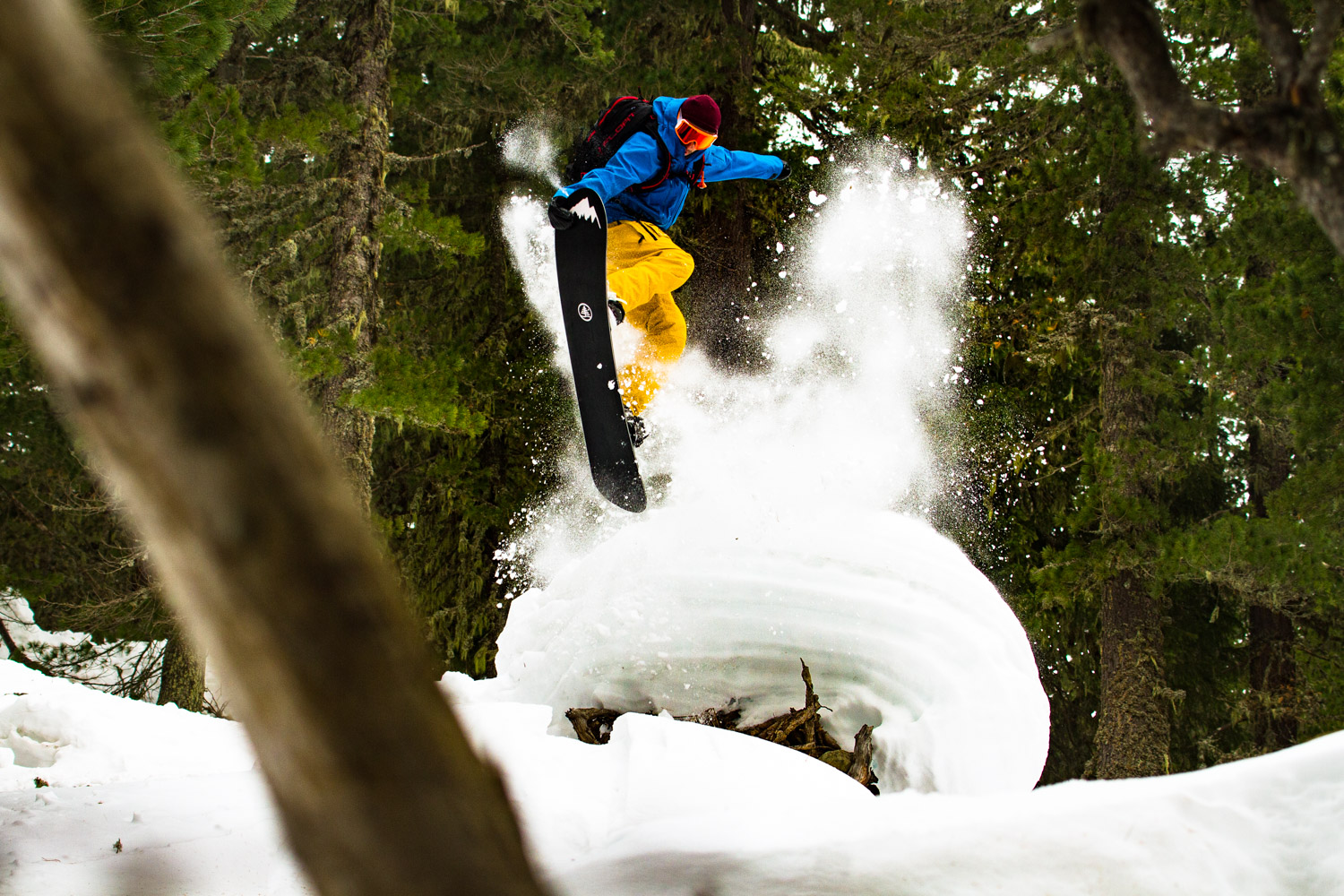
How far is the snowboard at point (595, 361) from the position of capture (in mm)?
5320

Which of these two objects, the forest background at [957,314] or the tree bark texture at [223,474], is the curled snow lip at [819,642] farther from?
the tree bark texture at [223,474]

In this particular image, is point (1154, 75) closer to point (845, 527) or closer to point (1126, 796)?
point (1126, 796)

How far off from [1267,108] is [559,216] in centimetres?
391

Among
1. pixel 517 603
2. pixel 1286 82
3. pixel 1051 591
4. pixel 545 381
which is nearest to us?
pixel 1286 82

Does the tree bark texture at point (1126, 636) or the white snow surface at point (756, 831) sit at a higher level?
the tree bark texture at point (1126, 636)

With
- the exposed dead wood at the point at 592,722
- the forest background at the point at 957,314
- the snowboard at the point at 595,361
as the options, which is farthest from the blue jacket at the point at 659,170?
the exposed dead wood at the point at 592,722

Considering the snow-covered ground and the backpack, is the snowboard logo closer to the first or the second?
the backpack

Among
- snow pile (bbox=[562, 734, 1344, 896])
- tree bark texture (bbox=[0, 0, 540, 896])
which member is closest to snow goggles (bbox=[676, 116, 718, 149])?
snow pile (bbox=[562, 734, 1344, 896])

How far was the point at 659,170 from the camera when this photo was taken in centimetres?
511

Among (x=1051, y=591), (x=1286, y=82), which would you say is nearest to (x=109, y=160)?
(x=1286, y=82)

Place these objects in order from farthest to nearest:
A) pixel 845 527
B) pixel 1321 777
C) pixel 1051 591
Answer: pixel 1051 591 → pixel 845 527 → pixel 1321 777

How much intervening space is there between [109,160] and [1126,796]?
217 centimetres

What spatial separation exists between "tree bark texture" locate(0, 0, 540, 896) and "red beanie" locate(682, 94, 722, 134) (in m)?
4.31

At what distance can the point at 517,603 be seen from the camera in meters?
4.79
